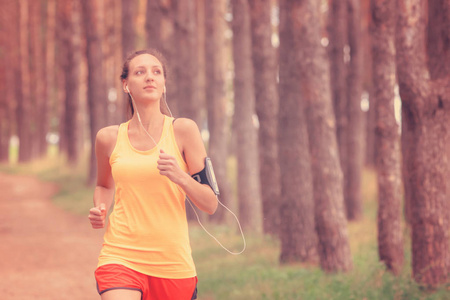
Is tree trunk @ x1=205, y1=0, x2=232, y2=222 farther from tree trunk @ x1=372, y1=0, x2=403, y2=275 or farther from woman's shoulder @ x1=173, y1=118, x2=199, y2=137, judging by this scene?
woman's shoulder @ x1=173, y1=118, x2=199, y2=137

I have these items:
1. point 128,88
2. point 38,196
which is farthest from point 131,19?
point 128,88

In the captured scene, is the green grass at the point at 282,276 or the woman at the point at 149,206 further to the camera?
the green grass at the point at 282,276

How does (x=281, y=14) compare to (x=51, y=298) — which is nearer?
(x=51, y=298)

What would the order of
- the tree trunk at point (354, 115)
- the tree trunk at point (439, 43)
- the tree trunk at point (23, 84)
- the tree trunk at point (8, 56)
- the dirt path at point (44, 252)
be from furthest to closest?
the tree trunk at point (8, 56), the tree trunk at point (23, 84), the tree trunk at point (354, 115), the dirt path at point (44, 252), the tree trunk at point (439, 43)

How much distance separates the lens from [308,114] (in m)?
9.12

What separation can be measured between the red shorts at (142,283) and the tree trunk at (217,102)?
12432mm

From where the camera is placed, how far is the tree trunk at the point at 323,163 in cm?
905

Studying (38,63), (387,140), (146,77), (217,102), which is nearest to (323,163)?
(387,140)

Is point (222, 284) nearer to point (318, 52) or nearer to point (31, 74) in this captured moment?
point (318, 52)

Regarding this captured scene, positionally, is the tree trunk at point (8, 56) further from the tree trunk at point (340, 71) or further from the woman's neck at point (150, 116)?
the woman's neck at point (150, 116)

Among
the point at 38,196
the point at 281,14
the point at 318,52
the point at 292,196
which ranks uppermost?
the point at 281,14

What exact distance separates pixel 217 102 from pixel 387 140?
342 inches

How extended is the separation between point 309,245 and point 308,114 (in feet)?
7.40

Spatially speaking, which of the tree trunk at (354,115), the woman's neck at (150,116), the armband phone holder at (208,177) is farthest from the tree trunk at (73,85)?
the armband phone holder at (208,177)
